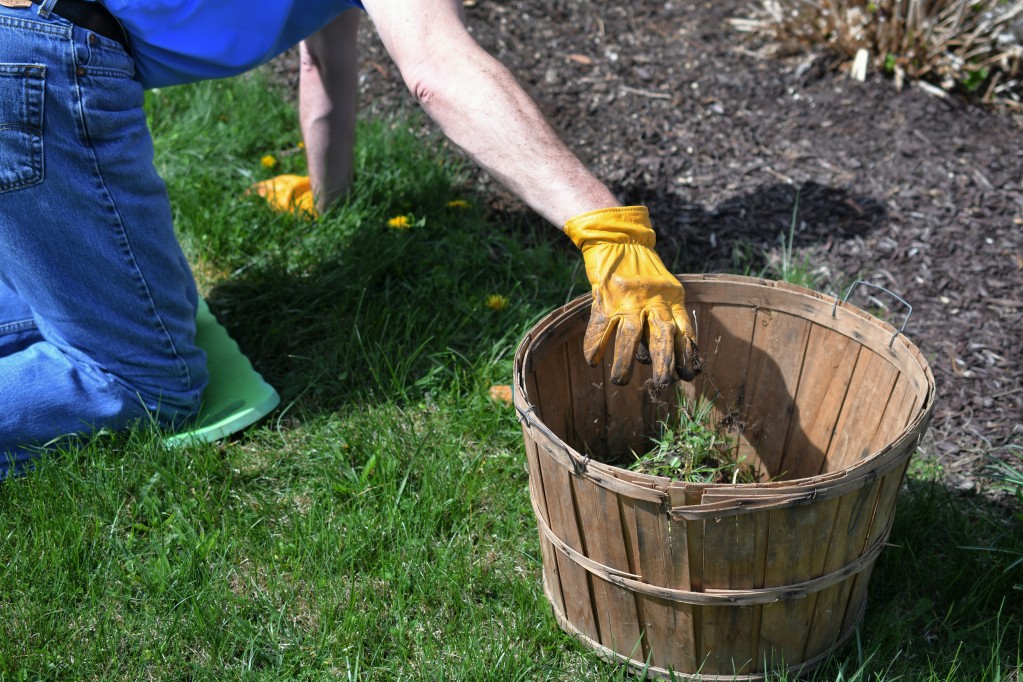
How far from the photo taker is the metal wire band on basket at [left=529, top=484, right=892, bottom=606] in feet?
5.77

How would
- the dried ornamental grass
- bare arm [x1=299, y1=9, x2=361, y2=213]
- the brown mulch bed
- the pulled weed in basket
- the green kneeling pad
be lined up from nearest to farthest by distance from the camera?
1. the pulled weed in basket
2. the green kneeling pad
3. the brown mulch bed
4. bare arm [x1=299, y1=9, x2=361, y2=213]
5. the dried ornamental grass

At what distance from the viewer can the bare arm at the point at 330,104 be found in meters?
3.11

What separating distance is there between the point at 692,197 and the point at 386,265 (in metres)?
1.14

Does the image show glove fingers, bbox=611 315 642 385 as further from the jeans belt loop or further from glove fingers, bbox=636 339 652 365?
the jeans belt loop

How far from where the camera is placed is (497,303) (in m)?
2.94

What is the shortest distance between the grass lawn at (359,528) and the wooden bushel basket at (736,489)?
0.49 ft

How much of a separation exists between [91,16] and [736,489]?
72.4 inches

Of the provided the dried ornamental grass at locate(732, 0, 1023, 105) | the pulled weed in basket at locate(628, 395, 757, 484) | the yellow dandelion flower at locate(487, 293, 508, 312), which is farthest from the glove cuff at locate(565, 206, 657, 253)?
the dried ornamental grass at locate(732, 0, 1023, 105)

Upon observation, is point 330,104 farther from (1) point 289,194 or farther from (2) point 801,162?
(2) point 801,162

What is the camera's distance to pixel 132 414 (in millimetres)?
2512

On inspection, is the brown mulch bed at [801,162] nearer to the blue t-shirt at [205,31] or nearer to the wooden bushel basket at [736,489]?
the wooden bushel basket at [736,489]

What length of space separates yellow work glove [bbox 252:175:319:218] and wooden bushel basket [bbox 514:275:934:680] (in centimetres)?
146

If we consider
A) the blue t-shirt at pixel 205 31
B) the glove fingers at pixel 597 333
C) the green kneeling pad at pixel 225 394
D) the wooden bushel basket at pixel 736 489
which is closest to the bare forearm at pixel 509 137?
the glove fingers at pixel 597 333

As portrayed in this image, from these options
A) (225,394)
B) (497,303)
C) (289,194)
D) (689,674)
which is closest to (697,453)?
(689,674)
